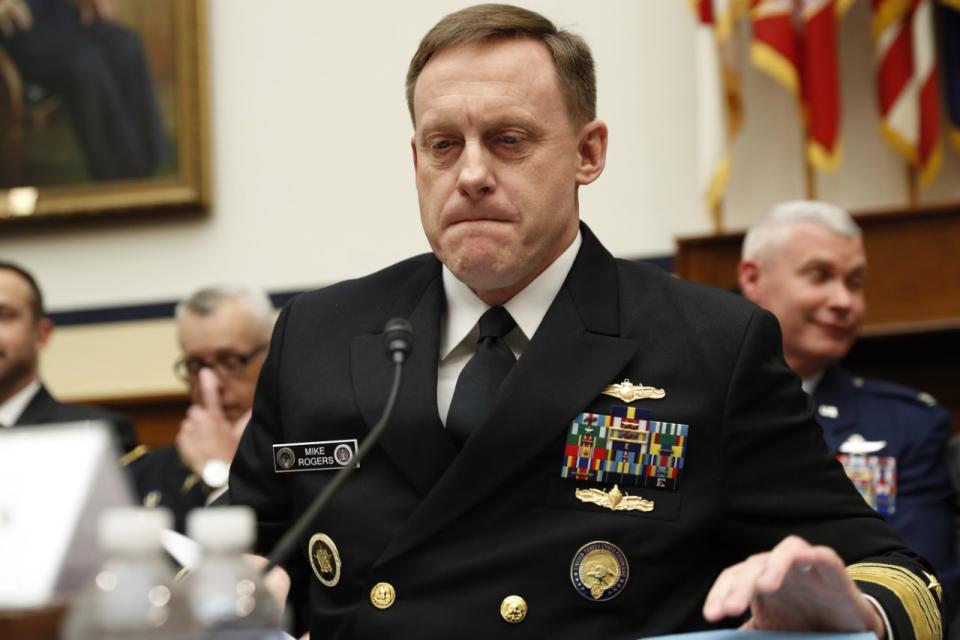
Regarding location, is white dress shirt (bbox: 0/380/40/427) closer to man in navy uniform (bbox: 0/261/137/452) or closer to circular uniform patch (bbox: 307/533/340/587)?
man in navy uniform (bbox: 0/261/137/452)

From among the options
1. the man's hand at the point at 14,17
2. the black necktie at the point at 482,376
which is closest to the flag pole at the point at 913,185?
the black necktie at the point at 482,376

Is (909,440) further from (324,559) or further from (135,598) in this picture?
(135,598)

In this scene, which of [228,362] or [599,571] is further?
[228,362]

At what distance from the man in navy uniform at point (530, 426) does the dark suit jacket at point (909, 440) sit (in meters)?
1.65

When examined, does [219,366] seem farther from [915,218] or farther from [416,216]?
[915,218]

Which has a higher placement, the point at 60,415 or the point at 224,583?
the point at 224,583

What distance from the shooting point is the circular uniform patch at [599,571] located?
1.89 m

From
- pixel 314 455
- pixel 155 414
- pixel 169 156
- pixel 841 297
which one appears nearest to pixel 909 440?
pixel 841 297

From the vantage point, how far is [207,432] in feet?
14.2

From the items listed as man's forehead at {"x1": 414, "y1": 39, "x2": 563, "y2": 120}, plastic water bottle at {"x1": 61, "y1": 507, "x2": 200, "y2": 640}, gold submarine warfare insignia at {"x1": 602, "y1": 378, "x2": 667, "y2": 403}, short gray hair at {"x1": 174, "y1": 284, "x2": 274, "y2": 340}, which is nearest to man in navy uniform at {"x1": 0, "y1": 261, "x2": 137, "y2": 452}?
short gray hair at {"x1": 174, "y1": 284, "x2": 274, "y2": 340}

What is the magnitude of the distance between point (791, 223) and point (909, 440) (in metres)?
0.78

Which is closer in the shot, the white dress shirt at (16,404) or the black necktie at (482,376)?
the black necktie at (482,376)

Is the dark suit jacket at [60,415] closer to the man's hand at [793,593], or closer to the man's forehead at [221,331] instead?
the man's forehead at [221,331]

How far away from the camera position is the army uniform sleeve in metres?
1.96
